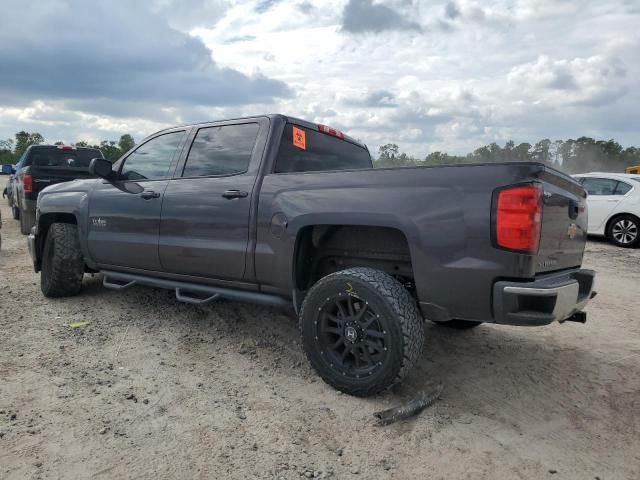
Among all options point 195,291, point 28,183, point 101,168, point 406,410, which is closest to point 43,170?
point 28,183

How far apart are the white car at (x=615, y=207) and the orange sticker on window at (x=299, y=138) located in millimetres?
8093

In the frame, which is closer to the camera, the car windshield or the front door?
the front door

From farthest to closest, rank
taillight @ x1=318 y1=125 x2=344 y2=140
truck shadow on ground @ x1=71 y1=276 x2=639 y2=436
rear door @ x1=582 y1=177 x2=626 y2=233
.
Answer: rear door @ x1=582 y1=177 x2=626 y2=233
taillight @ x1=318 y1=125 x2=344 y2=140
truck shadow on ground @ x1=71 y1=276 x2=639 y2=436

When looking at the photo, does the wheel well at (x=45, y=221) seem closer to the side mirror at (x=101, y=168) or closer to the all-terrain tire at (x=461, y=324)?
the side mirror at (x=101, y=168)

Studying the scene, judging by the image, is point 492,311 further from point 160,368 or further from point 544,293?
point 160,368

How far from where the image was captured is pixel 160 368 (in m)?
3.45

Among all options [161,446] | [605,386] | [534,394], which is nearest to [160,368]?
[161,446]

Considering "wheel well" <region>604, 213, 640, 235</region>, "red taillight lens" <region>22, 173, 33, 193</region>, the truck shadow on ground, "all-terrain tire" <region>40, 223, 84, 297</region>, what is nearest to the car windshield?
"red taillight lens" <region>22, 173, 33, 193</region>

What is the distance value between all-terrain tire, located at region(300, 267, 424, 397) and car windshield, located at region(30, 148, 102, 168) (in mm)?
8513

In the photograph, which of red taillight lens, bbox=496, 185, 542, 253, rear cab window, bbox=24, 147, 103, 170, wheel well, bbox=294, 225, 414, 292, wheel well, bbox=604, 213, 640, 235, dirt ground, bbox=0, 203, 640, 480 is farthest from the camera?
wheel well, bbox=604, 213, 640, 235

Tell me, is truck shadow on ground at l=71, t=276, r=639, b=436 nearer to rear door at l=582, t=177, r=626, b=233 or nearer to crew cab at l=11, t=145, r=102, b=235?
crew cab at l=11, t=145, r=102, b=235

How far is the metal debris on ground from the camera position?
2.76 m

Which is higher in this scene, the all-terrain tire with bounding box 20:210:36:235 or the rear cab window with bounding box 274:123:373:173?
the rear cab window with bounding box 274:123:373:173

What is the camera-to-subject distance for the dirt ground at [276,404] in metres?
2.38
